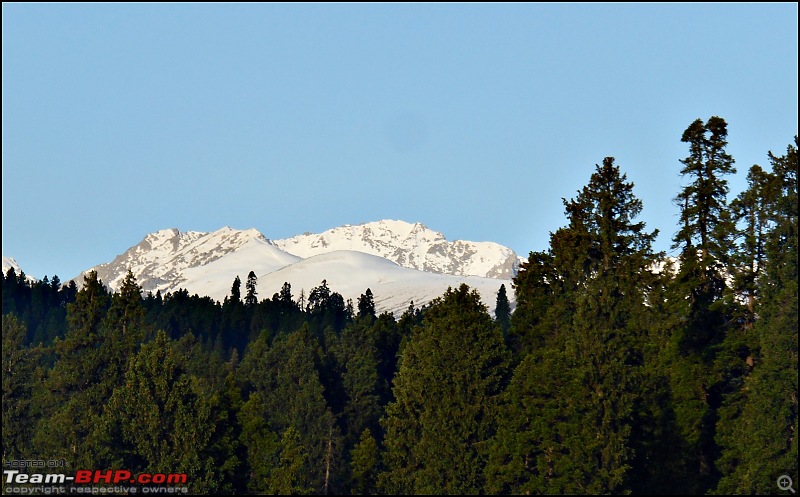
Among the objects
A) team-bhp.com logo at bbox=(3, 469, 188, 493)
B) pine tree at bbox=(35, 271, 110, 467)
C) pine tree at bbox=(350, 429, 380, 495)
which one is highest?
pine tree at bbox=(35, 271, 110, 467)

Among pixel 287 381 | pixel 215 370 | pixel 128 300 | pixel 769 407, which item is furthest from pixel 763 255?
pixel 215 370

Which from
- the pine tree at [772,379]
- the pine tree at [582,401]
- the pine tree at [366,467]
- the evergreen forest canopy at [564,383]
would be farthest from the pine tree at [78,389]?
the pine tree at [772,379]

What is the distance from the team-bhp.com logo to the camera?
66.6 m

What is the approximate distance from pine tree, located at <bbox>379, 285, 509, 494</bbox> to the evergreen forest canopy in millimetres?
114

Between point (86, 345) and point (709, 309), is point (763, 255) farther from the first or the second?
point (86, 345)

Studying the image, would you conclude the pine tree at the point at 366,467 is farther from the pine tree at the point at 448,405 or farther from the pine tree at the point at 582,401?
the pine tree at the point at 582,401

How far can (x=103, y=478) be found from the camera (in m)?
67.2

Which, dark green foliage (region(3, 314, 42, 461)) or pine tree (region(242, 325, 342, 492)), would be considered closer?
dark green foliage (region(3, 314, 42, 461))

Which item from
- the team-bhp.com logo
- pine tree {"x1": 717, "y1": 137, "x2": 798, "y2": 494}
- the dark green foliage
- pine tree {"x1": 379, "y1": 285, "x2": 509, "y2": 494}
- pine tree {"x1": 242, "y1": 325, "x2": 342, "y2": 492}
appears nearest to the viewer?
pine tree {"x1": 717, "y1": 137, "x2": 798, "y2": 494}

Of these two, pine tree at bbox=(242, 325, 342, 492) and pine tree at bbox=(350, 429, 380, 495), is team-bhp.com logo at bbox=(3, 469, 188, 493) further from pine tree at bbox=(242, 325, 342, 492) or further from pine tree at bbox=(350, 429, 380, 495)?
pine tree at bbox=(242, 325, 342, 492)

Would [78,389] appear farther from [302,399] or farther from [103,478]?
[302,399]

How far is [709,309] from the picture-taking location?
73.1 metres

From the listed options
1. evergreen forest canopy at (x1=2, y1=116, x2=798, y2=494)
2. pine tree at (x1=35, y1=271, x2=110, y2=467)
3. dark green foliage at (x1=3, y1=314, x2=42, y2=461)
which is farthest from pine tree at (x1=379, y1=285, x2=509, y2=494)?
dark green foliage at (x1=3, y1=314, x2=42, y2=461)

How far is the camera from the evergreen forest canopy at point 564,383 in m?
65.4
